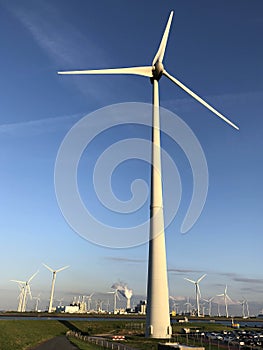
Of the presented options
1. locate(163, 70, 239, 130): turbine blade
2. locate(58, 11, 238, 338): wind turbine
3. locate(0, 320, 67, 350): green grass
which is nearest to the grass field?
locate(0, 320, 67, 350): green grass

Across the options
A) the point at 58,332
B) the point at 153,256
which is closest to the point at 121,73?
the point at 153,256

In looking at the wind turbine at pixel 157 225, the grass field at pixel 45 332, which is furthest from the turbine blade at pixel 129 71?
the grass field at pixel 45 332

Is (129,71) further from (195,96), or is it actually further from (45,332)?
(45,332)

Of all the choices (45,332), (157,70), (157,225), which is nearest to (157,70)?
(157,70)

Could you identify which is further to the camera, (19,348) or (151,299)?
(151,299)

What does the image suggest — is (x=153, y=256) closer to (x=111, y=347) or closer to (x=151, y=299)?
(x=151, y=299)

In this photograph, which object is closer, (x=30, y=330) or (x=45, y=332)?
(x=30, y=330)

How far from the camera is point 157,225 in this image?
58312 mm

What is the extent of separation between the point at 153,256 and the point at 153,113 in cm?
2939

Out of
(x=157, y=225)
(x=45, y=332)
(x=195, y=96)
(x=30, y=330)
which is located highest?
(x=195, y=96)

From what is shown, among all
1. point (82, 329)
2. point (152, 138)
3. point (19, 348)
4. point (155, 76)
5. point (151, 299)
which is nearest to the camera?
point (19, 348)

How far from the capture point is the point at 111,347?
51406 millimetres

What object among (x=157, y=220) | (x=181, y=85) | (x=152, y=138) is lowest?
(x=157, y=220)

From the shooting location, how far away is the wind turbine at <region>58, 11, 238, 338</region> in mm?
53844
